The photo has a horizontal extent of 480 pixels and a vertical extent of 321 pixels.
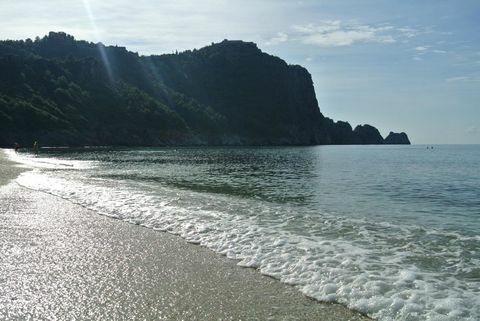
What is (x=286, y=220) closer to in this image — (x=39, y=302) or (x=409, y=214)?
(x=409, y=214)

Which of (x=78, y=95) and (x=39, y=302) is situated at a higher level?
(x=78, y=95)

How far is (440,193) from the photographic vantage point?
24078 mm

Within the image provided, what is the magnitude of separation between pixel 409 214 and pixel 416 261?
7.47m

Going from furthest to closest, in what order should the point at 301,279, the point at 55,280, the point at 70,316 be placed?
the point at 301,279 < the point at 55,280 < the point at 70,316

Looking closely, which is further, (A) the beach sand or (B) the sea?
(B) the sea

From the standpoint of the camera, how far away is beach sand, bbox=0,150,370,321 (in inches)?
226

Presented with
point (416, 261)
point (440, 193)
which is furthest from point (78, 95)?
point (416, 261)

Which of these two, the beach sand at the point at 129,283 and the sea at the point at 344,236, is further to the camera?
the sea at the point at 344,236

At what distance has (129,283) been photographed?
6.84m

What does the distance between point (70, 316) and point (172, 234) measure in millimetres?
5838

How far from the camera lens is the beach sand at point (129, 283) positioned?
5.73 meters

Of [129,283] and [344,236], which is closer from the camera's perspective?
[129,283]

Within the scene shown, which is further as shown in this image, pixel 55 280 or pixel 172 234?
pixel 172 234

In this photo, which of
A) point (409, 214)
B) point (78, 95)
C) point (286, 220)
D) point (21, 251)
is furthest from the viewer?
point (78, 95)
